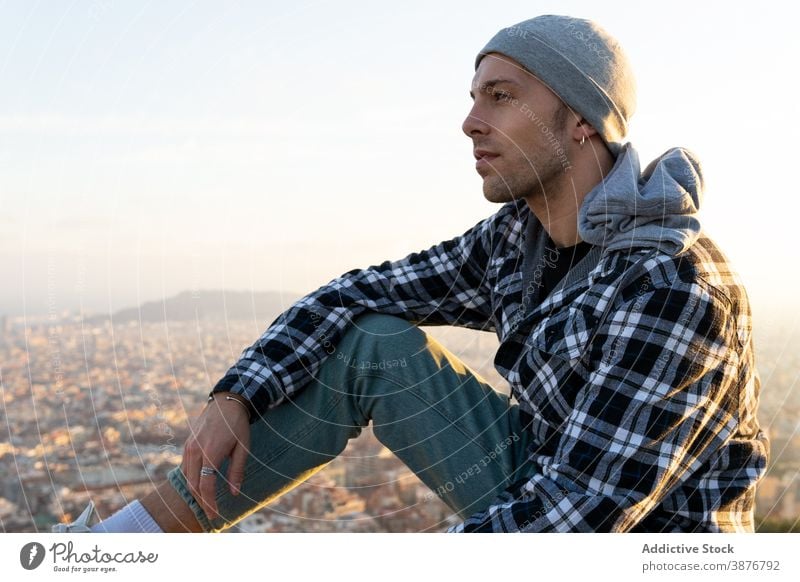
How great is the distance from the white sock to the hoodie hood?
3.80ft

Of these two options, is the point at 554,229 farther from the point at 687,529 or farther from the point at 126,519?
the point at 126,519

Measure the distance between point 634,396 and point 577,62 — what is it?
2.92 feet

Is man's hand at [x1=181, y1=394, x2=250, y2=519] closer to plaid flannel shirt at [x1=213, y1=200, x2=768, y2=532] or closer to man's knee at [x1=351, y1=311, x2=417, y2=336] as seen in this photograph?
plaid flannel shirt at [x1=213, y1=200, x2=768, y2=532]

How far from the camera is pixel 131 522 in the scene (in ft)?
6.21

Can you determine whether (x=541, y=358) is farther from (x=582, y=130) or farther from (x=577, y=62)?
(x=577, y=62)

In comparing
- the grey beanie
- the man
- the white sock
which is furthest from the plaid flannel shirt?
the grey beanie

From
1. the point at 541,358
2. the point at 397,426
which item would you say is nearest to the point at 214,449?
the point at 397,426

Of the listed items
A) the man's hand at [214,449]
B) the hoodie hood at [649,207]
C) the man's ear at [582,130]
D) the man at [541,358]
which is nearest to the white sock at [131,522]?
the man at [541,358]

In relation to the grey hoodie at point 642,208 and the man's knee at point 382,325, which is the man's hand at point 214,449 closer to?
the man's knee at point 382,325

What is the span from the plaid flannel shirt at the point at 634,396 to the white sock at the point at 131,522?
0.32m

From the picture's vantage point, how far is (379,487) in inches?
92.0

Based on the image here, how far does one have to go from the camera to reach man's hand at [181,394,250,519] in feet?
6.07

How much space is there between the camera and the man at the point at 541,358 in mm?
1537
